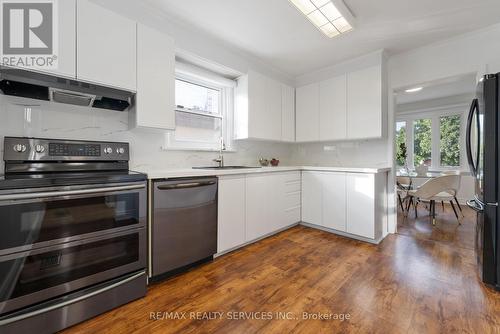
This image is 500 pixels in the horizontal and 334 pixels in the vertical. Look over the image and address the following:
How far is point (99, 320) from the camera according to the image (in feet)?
4.46

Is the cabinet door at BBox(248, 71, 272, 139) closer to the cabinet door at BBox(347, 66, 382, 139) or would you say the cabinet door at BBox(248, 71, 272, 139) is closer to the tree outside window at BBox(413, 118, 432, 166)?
the cabinet door at BBox(347, 66, 382, 139)

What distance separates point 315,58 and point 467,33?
5.44 ft

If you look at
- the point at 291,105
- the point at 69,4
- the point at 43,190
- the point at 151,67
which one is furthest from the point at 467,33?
the point at 43,190

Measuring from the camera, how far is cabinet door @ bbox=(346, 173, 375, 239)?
2561 millimetres

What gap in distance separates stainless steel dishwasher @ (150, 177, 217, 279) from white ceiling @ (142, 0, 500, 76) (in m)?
1.64

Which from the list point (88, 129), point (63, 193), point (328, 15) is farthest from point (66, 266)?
point (328, 15)

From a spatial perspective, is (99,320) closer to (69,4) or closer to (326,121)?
(69,4)

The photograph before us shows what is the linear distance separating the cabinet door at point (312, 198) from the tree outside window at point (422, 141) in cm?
417

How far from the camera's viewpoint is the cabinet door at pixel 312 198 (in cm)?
305

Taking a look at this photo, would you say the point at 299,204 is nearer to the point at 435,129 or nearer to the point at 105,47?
the point at 105,47

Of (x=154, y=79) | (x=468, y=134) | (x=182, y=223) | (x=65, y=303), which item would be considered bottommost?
(x=65, y=303)

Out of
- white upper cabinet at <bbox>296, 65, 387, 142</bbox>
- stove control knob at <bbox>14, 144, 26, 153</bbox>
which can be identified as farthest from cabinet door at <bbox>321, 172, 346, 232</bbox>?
stove control knob at <bbox>14, 144, 26, 153</bbox>

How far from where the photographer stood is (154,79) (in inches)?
75.7

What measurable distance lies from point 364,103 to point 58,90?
128 inches
